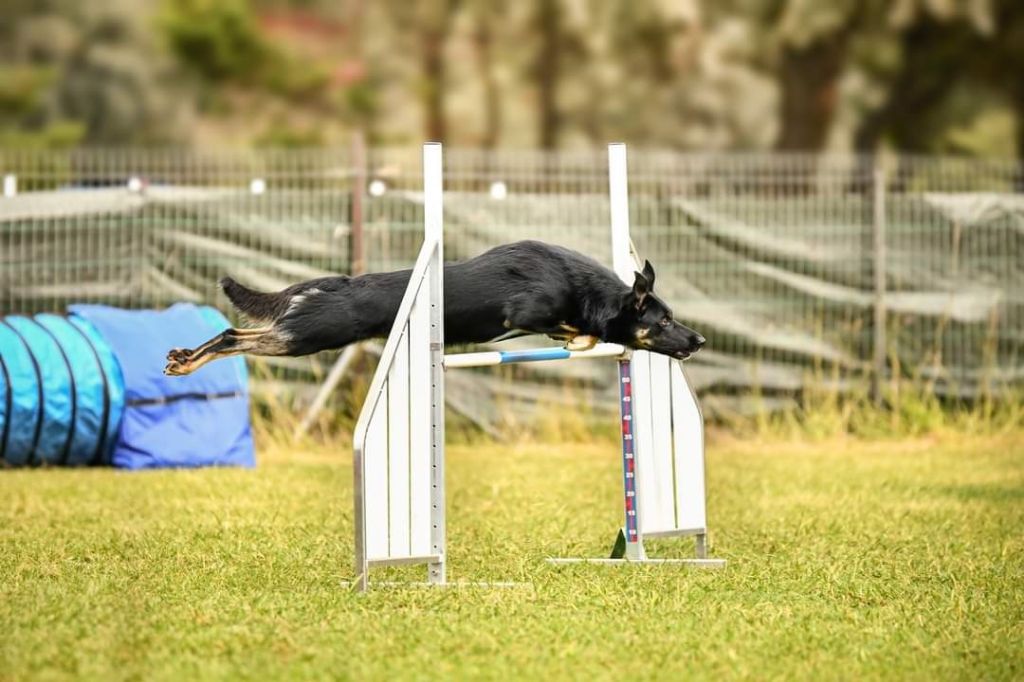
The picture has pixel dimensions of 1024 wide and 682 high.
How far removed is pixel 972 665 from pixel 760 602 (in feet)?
2.97

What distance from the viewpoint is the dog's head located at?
5312mm

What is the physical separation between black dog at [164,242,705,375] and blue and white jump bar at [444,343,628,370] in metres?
0.07

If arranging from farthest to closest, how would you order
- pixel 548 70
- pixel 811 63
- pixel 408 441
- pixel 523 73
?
pixel 523 73, pixel 548 70, pixel 811 63, pixel 408 441

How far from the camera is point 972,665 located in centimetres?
417

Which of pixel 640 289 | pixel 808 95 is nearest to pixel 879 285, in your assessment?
pixel 640 289

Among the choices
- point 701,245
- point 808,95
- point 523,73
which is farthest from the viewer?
point 523,73

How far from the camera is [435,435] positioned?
16.9ft

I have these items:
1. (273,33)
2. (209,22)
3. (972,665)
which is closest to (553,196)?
(972,665)

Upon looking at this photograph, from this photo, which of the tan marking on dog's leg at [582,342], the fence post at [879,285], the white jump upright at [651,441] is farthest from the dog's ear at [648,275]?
the fence post at [879,285]

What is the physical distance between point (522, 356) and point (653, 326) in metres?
0.50

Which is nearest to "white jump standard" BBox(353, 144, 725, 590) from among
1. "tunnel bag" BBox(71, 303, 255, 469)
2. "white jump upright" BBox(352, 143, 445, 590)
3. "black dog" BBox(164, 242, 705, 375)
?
"white jump upright" BBox(352, 143, 445, 590)

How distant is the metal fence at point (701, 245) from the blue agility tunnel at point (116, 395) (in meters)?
1.19

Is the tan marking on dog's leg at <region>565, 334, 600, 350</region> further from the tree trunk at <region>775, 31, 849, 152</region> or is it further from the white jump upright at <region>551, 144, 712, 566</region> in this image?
the tree trunk at <region>775, 31, 849, 152</region>

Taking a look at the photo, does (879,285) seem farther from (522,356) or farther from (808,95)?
(808,95)
